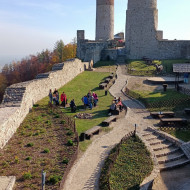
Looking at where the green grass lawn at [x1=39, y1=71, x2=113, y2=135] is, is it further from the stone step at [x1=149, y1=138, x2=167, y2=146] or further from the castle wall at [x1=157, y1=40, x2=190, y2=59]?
the castle wall at [x1=157, y1=40, x2=190, y2=59]

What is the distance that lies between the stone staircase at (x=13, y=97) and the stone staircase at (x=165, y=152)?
773cm

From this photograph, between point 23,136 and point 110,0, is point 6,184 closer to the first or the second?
point 23,136

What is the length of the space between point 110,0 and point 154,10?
37.7 ft

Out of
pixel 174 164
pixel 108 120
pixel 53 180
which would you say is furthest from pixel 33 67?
pixel 53 180

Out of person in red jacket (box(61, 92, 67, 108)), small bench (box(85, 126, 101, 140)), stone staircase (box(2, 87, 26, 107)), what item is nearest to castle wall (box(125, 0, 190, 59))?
person in red jacket (box(61, 92, 67, 108))

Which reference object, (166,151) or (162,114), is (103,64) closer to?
(162,114)

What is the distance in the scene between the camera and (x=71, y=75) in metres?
26.9

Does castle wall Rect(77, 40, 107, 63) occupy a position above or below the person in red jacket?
above

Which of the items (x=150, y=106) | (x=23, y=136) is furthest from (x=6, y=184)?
(x=150, y=106)

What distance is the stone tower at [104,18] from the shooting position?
45.9m

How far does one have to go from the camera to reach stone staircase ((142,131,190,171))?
11453 mm

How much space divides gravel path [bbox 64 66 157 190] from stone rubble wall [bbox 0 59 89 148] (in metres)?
3.98

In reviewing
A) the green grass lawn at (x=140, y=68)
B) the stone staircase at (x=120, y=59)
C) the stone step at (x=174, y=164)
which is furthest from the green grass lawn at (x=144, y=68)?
the stone step at (x=174, y=164)

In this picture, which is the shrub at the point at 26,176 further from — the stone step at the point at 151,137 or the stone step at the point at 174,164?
the stone step at the point at 151,137
